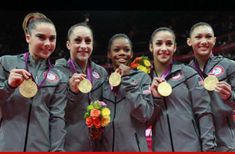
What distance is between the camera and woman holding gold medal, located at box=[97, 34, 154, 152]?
250 centimetres

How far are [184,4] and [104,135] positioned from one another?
232 cm

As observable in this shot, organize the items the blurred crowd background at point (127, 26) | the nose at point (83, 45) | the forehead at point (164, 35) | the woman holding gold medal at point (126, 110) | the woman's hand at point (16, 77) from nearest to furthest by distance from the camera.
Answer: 1. the woman's hand at point (16, 77)
2. the woman holding gold medal at point (126, 110)
3. the nose at point (83, 45)
4. the forehead at point (164, 35)
5. the blurred crowd background at point (127, 26)

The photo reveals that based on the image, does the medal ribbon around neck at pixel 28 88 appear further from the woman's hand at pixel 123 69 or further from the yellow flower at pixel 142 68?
Result: the yellow flower at pixel 142 68

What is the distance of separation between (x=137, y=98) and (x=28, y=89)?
26.9 inches

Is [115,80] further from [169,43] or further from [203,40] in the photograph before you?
[203,40]

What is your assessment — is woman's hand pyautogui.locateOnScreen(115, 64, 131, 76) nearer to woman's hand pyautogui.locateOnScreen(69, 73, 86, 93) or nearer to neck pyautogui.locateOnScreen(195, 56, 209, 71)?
woman's hand pyautogui.locateOnScreen(69, 73, 86, 93)

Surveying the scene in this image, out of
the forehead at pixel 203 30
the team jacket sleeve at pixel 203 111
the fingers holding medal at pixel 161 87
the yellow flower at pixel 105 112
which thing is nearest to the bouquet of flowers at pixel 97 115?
the yellow flower at pixel 105 112

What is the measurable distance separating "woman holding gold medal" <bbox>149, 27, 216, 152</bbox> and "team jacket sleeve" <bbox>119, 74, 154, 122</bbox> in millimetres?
62

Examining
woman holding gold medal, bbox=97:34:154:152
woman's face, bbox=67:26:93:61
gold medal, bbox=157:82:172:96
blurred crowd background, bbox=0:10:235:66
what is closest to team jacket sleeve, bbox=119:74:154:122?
woman holding gold medal, bbox=97:34:154:152

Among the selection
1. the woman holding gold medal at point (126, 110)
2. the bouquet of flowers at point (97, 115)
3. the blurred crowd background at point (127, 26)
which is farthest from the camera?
the blurred crowd background at point (127, 26)

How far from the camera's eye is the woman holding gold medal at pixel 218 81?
2562mm

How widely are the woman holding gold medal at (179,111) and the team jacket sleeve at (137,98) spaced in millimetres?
62

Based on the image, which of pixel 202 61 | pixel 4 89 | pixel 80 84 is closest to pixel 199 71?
pixel 202 61

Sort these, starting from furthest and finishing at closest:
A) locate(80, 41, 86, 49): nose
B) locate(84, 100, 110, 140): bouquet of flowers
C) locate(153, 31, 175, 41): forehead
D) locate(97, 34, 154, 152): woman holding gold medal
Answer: locate(153, 31, 175, 41): forehead → locate(80, 41, 86, 49): nose → locate(97, 34, 154, 152): woman holding gold medal → locate(84, 100, 110, 140): bouquet of flowers
